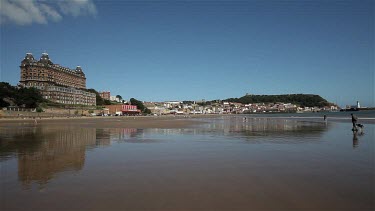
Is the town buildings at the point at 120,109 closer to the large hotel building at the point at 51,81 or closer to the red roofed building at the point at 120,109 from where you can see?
the red roofed building at the point at 120,109

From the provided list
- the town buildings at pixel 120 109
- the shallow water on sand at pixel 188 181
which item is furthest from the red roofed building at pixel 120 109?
the shallow water on sand at pixel 188 181

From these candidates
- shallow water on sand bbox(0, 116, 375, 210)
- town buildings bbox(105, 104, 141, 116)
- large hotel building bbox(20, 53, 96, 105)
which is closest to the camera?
shallow water on sand bbox(0, 116, 375, 210)

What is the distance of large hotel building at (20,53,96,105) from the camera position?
114 meters

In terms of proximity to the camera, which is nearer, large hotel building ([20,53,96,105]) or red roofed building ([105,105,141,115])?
large hotel building ([20,53,96,105])

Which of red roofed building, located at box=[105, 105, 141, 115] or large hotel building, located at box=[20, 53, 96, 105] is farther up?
large hotel building, located at box=[20, 53, 96, 105]

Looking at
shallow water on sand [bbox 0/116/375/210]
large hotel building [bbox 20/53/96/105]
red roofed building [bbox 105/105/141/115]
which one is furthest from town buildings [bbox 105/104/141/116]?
shallow water on sand [bbox 0/116/375/210]

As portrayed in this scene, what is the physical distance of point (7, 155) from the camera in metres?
11.4

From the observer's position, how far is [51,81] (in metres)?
135

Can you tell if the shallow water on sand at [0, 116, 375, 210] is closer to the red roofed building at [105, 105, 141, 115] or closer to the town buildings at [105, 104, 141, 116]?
the town buildings at [105, 104, 141, 116]

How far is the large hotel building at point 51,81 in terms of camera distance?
11406 cm

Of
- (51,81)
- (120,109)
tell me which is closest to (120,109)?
(120,109)

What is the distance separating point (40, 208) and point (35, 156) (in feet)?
21.5

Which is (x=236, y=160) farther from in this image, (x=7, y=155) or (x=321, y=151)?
(x=7, y=155)

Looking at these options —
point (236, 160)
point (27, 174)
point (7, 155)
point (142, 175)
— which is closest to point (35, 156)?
point (7, 155)
